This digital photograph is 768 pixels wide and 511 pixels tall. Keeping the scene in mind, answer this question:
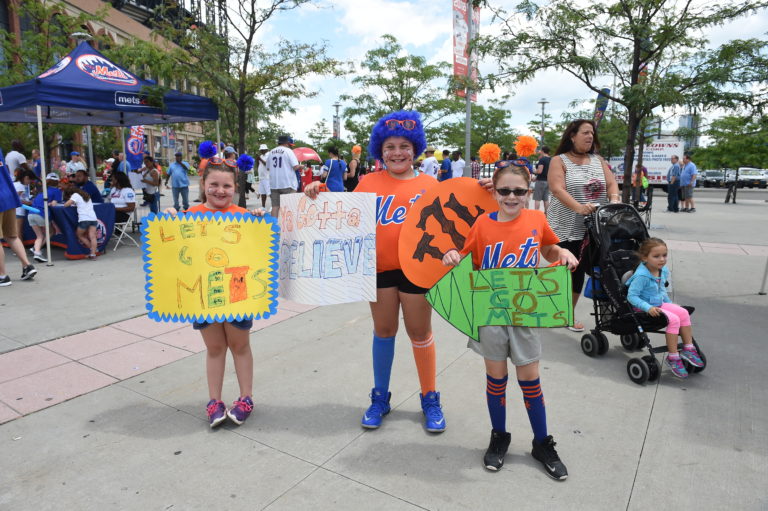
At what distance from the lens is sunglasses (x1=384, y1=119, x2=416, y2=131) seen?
2.91 meters

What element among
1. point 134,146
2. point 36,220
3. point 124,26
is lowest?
point 36,220

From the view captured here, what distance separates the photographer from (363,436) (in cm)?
300

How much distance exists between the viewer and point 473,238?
275cm

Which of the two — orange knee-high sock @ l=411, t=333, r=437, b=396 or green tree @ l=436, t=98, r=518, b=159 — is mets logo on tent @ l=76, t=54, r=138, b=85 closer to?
orange knee-high sock @ l=411, t=333, r=437, b=396

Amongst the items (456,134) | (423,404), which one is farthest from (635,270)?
(456,134)

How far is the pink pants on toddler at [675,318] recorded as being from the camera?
12.1ft

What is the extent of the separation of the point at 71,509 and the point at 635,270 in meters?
3.94

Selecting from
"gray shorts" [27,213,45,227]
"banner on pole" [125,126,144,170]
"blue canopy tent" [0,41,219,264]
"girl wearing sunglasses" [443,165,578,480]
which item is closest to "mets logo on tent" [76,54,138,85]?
"blue canopy tent" [0,41,219,264]

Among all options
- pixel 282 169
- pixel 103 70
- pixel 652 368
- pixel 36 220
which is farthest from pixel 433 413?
pixel 103 70

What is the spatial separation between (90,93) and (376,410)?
770 cm

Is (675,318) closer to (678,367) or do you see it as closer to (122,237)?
(678,367)

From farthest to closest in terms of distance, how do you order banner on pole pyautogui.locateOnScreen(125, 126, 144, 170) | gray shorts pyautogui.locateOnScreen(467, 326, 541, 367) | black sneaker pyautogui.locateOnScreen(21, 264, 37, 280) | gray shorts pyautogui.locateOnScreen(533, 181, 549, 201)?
banner on pole pyautogui.locateOnScreen(125, 126, 144, 170)
gray shorts pyautogui.locateOnScreen(533, 181, 549, 201)
black sneaker pyautogui.locateOnScreen(21, 264, 37, 280)
gray shorts pyautogui.locateOnScreen(467, 326, 541, 367)

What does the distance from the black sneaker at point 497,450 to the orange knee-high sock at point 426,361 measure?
1.73 ft

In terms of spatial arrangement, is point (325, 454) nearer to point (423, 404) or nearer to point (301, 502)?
point (301, 502)
